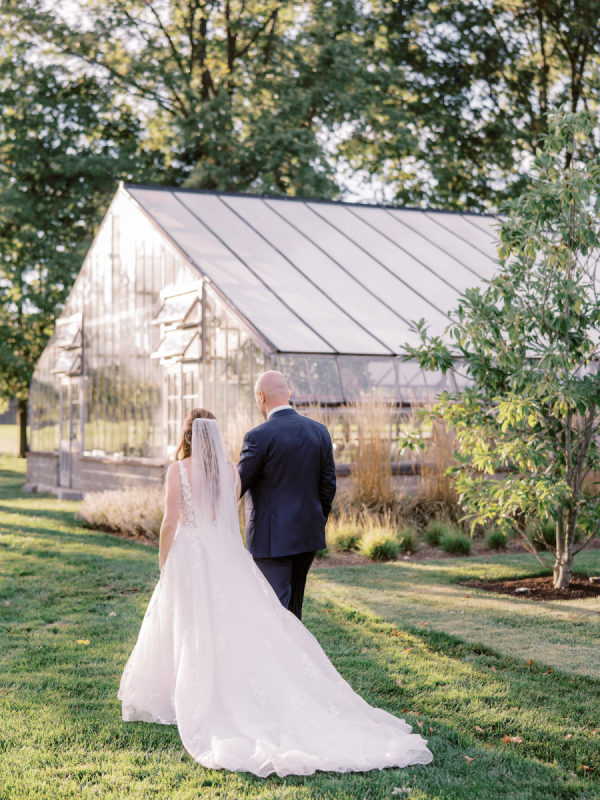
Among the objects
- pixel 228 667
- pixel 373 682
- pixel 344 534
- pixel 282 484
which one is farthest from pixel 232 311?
pixel 228 667

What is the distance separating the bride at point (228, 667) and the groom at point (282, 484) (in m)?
0.20

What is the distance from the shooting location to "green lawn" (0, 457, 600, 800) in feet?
13.0

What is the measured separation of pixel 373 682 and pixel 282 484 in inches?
53.9

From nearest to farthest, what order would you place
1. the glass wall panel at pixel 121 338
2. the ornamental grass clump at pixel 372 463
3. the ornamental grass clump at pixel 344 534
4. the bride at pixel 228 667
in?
the bride at pixel 228 667 < the ornamental grass clump at pixel 344 534 < the ornamental grass clump at pixel 372 463 < the glass wall panel at pixel 121 338

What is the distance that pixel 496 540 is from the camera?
35.5 feet

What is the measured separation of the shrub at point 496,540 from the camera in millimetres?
10781

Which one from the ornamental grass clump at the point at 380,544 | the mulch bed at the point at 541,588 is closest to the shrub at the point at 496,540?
the ornamental grass clump at the point at 380,544

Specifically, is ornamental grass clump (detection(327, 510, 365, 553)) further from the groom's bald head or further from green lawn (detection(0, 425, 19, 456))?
green lawn (detection(0, 425, 19, 456))

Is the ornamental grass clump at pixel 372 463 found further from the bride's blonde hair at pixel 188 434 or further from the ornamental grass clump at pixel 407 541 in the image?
the bride's blonde hair at pixel 188 434

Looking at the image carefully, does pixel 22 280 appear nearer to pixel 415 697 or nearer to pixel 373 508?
pixel 373 508

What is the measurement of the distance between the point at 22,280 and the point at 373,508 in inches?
705

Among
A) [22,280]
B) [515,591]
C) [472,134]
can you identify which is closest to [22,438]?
[22,280]

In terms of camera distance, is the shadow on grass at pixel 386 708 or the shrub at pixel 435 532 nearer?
the shadow on grass at pixel 386 708

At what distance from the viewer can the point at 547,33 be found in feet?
87.4
